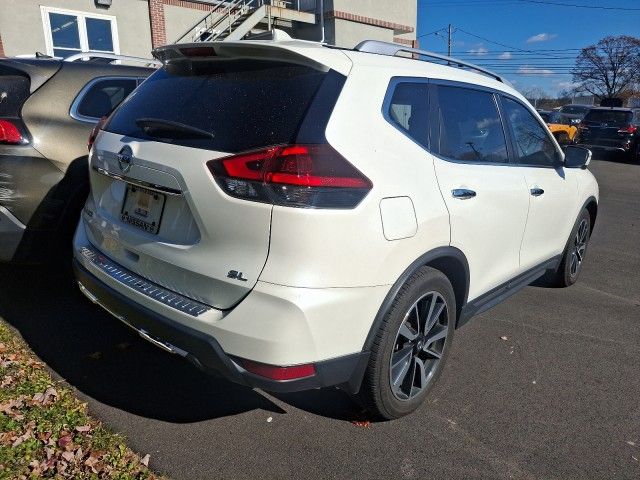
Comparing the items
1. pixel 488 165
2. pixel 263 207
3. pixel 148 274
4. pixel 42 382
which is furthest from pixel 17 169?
pixel 488 165

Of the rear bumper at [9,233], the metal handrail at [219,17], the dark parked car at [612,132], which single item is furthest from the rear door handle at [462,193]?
the dark parked car at [612,132]

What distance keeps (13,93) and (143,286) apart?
2.14 meters

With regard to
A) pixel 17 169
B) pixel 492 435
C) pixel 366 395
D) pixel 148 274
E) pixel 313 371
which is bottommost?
pixel 492 435

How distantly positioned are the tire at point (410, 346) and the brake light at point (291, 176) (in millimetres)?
613

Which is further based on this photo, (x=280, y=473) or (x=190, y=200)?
(x=280, y=473)

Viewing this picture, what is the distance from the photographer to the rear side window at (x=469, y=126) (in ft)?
9.07

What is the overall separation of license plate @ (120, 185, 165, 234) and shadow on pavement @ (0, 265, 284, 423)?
0.97 metres

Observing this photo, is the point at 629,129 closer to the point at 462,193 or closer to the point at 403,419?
the point at 462,193

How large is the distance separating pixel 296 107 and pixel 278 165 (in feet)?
0.96

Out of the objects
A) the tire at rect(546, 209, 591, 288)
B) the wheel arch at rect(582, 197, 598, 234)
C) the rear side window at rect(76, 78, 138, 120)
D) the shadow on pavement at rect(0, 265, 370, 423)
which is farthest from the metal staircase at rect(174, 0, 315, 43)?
the tire at rect(546, 209, 591, 288)

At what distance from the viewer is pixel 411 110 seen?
8.36 ft

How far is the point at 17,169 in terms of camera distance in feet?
11.0

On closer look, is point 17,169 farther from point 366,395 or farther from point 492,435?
point 492,435

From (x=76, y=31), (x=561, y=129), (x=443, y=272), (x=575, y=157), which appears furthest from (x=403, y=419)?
(x=561, y=129)
